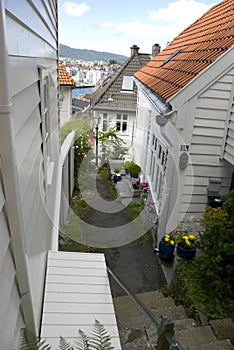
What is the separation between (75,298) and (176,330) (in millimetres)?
1473

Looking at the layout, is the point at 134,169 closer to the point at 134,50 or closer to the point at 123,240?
the point at 123,240

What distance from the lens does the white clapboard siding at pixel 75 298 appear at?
2.29 meters

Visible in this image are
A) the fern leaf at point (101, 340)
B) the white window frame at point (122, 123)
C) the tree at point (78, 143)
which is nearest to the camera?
the fern leaf at point (101, 340)

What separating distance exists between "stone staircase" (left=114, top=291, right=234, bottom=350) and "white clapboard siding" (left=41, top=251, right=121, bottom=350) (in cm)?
99

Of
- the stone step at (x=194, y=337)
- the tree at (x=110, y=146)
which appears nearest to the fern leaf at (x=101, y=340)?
the stone step at (x=194, y=337)

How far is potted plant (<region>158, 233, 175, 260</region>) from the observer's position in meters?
5.54

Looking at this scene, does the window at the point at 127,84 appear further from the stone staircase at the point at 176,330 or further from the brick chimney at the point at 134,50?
the stone staircase at the point at 176,330

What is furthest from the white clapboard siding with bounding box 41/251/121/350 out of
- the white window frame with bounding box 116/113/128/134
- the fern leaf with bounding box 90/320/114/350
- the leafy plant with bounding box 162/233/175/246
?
the white window frame with bounding box 116/113/128/134

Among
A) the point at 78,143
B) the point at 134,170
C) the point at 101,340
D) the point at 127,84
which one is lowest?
the point at 134,170

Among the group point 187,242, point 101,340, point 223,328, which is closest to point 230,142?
point 187,242

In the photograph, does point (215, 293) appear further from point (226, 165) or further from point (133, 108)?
point (133, 108)

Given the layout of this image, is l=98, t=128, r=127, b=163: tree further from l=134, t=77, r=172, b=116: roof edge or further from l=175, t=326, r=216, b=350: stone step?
l=175, t=326, r=216, b=350: stone step

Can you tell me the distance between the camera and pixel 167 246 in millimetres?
5539

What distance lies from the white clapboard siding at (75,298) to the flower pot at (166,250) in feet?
7.82
